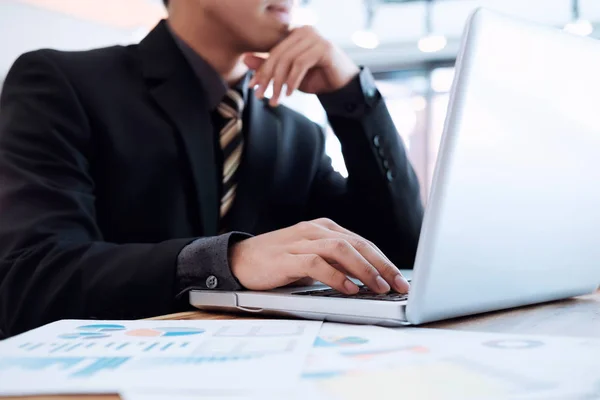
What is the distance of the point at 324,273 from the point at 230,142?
2.19 feet

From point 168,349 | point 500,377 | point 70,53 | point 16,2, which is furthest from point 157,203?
point 16,2

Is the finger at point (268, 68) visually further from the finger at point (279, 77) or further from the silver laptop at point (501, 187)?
the silver laptop at point (501, 187)

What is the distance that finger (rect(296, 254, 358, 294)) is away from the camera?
0.63 metres

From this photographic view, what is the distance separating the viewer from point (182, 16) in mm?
1389

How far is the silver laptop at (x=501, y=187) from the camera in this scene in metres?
0.49

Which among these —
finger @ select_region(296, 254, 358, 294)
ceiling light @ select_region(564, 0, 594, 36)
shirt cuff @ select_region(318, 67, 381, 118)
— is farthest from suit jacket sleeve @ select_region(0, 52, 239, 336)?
ceiling light @ select_region(564, 0, 594, 36)

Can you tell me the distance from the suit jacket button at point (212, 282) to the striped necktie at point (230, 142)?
51cm

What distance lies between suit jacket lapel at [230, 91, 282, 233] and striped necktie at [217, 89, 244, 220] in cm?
1

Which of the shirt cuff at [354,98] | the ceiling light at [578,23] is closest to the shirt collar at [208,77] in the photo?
the shirt cuff at [354,98]

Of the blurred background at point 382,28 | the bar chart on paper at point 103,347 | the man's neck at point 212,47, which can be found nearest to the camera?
the bar chart on paper at point 103,347

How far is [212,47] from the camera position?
54.1 inches

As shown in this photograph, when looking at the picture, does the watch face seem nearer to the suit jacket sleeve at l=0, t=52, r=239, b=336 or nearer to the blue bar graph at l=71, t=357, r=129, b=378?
the suit jacket sleeve at l=0, t=52, r=239, b=336

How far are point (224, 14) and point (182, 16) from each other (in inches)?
5.5

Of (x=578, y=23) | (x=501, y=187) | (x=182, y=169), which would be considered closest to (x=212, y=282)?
(x=501, y=187)
